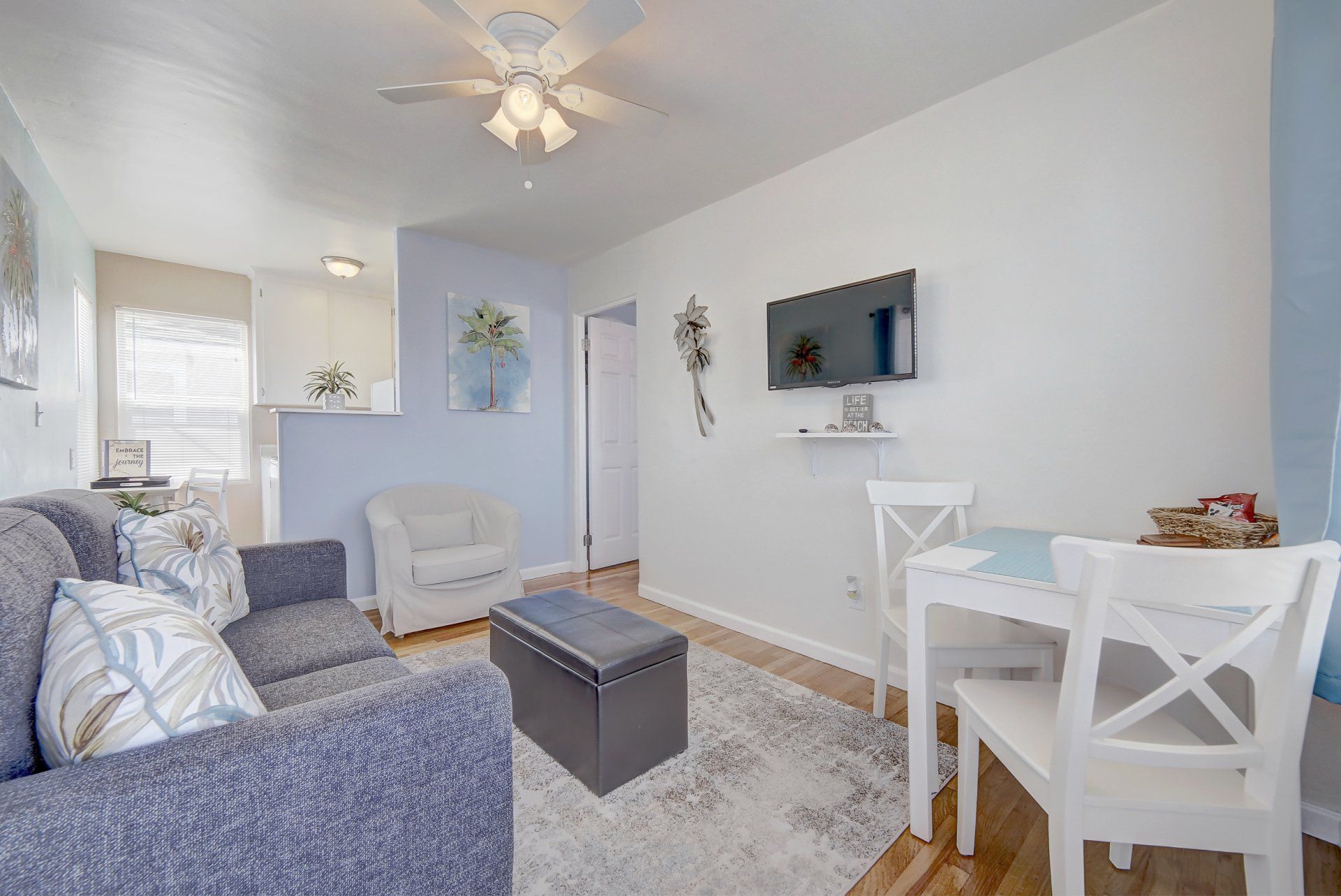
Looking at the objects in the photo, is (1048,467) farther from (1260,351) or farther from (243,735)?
(243,735)

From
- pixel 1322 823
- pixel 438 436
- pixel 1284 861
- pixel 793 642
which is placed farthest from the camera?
pixel 438 436

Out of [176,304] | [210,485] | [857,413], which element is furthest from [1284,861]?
[176,304]

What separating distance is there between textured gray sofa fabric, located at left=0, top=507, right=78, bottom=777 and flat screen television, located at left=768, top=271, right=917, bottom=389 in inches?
97.0

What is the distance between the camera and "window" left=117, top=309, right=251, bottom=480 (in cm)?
425

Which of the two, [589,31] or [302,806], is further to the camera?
[589,31]

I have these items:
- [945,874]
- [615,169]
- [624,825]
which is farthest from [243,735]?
[615,169]

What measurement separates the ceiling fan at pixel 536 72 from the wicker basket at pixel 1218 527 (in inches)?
79.3

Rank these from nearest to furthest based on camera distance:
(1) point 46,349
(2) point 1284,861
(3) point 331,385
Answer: (2) point 1284,861
(1) point 46,349
(3) point 331,385

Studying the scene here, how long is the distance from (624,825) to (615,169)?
9.13 ft

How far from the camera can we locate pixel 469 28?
5.18 feet

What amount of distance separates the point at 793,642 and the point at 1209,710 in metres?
1.94

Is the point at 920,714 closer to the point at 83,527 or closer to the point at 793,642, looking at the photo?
the point at 793,642

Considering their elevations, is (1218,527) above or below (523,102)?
below

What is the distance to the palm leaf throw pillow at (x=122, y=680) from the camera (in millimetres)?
759
